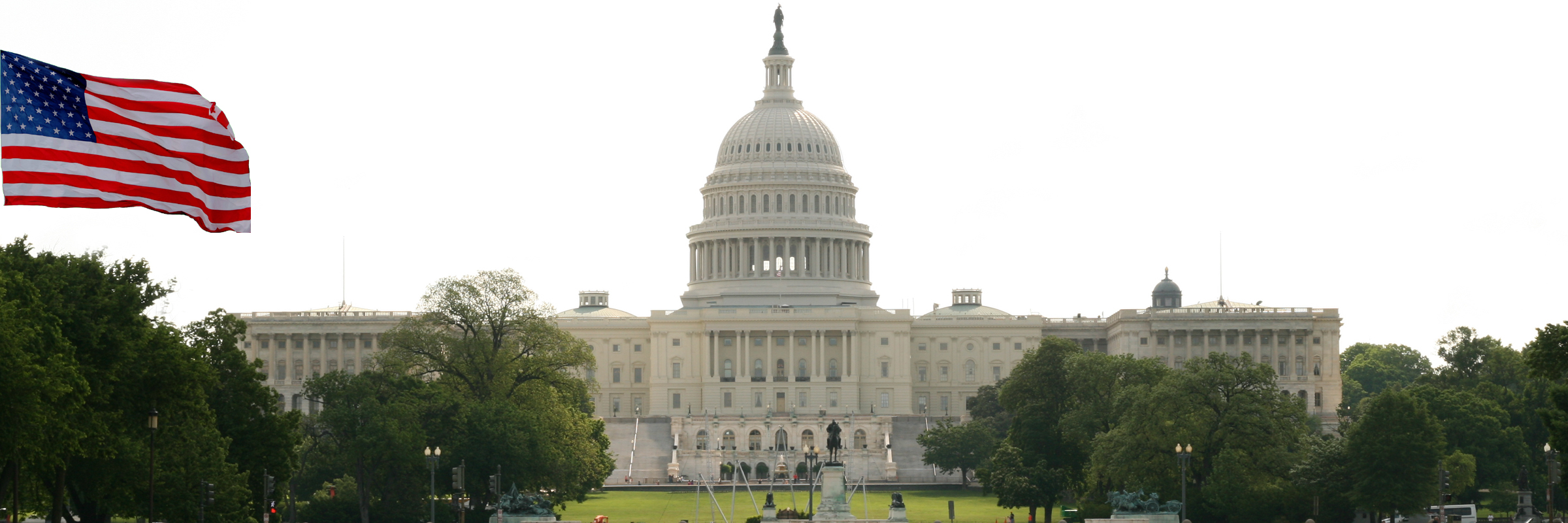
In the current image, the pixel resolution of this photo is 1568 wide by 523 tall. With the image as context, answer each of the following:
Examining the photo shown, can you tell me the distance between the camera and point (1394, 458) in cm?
8781

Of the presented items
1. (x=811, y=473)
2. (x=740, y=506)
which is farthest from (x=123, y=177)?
(x=740, y=506)

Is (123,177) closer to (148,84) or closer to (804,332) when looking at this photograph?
(148,84)

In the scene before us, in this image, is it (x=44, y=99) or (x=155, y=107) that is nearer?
(x=44, y=99)

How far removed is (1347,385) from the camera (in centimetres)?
19162

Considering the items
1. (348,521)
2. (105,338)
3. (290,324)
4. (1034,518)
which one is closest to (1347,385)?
(290,324)

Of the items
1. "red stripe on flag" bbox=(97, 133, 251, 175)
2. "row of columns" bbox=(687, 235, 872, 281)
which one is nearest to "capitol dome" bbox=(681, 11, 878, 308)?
"row of columns" bbox=(687, 235, 872, 281)

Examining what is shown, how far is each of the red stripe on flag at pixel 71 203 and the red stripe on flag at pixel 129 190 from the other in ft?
0.52

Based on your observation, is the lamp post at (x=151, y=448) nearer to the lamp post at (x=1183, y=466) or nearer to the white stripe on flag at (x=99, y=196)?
the white stripe on flag at (x=99, y=196)

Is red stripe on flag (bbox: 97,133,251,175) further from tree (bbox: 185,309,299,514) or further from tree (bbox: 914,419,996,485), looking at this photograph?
tree (bbox: 914,419,996,485)

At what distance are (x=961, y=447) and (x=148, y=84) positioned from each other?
9506 cm

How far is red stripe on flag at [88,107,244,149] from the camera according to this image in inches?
1463

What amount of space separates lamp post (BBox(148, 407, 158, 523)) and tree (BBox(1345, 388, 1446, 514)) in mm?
46106

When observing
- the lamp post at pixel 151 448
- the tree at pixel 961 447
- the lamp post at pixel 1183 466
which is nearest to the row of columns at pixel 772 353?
the tree at pixel 961 447

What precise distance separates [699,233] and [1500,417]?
9579cm
